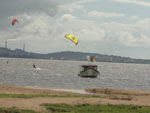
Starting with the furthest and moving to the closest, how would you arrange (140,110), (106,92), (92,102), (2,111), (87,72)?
(87,72) → (106,92) → (92,102) → (140,110) → (2,111)

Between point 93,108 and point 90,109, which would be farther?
point 93,108

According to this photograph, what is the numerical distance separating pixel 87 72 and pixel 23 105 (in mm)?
71123

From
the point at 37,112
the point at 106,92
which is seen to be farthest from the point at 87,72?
the point at 37,112

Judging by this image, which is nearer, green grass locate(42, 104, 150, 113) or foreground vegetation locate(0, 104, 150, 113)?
foreground vegetation locate(0, 104, 150, 113)

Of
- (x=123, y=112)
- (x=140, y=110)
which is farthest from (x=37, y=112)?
(x=140, y=110)

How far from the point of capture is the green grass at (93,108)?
24016 millimetres

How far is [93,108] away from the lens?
25078 mm

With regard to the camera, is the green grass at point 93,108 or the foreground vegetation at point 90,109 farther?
the green grass at point 93,108

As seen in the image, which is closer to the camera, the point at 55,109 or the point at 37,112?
the point at 37,112

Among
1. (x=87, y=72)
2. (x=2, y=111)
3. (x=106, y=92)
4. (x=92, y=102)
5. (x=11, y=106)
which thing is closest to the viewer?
(x=2, y=111)

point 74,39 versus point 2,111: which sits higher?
point 74,39

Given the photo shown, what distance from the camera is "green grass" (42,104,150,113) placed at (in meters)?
24.0

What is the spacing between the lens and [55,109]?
948 inches

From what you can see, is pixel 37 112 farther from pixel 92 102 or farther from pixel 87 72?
pixel 87 72
